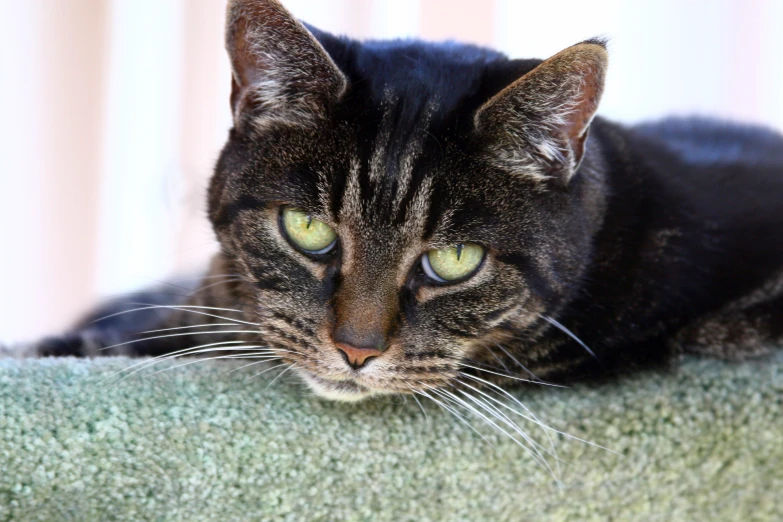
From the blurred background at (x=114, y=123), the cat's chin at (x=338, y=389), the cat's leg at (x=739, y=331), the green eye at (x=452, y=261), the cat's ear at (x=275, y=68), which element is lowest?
the blurred background at (x=114, y=123)

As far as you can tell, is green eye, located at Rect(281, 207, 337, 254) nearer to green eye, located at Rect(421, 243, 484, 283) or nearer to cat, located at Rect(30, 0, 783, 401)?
cat, located at Rect(30, 0, 783, 401)

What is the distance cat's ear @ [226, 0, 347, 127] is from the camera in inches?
48.0

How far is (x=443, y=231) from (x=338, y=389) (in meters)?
0.28

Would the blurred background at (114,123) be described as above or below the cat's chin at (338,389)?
below

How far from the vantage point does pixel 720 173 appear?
63.1 inches

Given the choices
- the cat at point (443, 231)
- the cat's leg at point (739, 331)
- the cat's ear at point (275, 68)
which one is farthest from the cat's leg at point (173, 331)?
the cat's leg at point (739, 331)

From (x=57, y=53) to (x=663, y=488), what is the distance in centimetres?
253

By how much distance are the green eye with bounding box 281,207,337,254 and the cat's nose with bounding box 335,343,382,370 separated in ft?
0.53

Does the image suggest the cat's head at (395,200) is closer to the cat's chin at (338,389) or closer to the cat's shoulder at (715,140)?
the cat's chin at (338,389)

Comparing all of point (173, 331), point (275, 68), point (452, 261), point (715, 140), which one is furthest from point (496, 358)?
point (715, 140)

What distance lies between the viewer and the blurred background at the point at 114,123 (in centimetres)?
265

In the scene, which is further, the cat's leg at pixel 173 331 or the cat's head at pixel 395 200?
the cat's leg at pixel 173 331

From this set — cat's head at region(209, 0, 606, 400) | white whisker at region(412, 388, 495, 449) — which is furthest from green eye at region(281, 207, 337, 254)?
white whisker at region(412, 388, 495, 449)

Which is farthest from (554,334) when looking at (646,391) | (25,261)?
(25,261)
